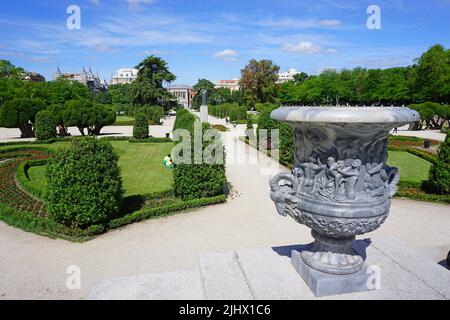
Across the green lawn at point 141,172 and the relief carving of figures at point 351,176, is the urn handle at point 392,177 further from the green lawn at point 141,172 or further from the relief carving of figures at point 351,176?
the green lawn at point 141,172

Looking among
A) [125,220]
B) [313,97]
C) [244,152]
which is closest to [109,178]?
[125,220]

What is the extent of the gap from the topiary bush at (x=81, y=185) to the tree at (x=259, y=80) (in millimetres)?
58445

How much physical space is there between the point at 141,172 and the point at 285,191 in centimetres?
1186

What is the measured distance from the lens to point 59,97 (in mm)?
55688

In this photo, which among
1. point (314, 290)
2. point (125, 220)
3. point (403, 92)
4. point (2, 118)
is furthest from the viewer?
point (403, 92)

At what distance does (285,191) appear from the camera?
4.77 m

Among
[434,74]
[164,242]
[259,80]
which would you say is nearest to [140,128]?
[164,242]

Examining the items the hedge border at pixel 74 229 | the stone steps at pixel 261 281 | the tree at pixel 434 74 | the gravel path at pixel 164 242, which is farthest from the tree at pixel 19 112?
the tree at pixel 434 74

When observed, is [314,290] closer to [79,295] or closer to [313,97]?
[79,295]

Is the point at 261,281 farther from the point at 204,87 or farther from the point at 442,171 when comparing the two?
the point at 204,87

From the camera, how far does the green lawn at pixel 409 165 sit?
15.0m

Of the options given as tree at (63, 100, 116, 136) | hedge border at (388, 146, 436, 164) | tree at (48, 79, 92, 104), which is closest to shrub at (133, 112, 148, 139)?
tree at (63, 100, 116, 136)

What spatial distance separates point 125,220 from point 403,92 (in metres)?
51.5

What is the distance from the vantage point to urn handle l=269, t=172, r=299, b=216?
4.73m
